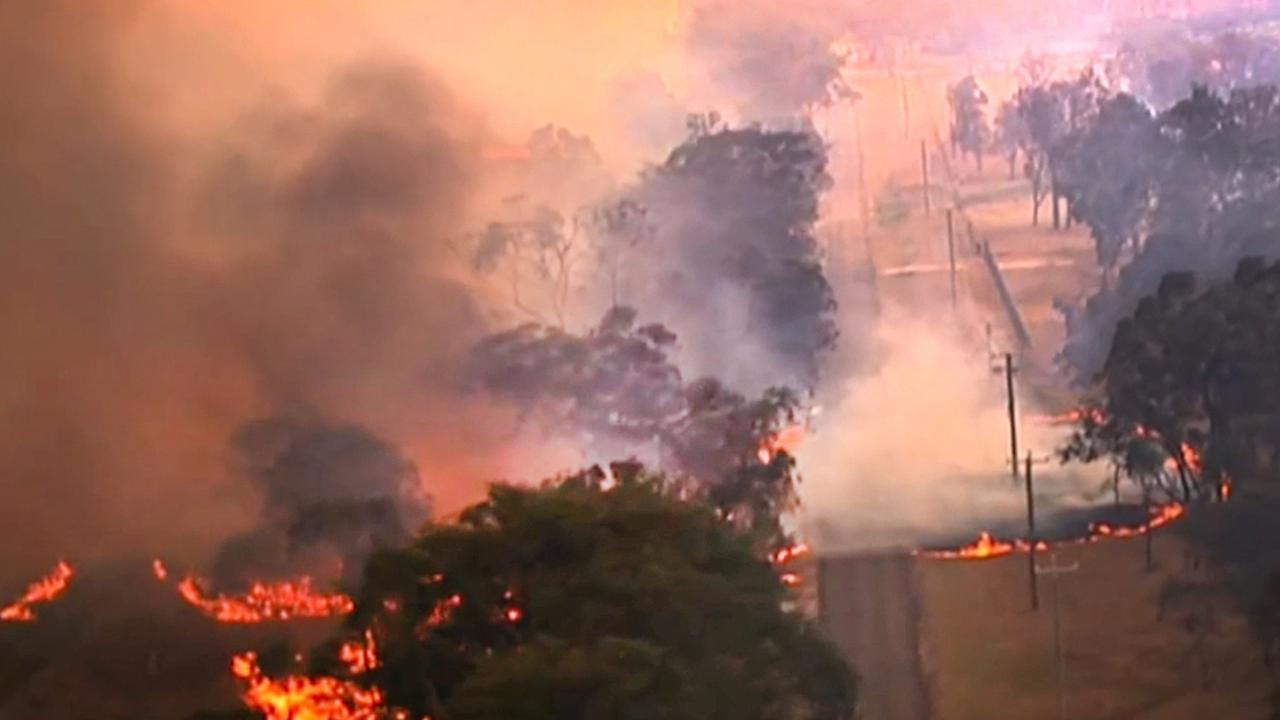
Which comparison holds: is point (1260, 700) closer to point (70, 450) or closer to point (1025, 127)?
point (1025, 127)

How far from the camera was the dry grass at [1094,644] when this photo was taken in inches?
241

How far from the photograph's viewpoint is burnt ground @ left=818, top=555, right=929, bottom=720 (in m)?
6.14

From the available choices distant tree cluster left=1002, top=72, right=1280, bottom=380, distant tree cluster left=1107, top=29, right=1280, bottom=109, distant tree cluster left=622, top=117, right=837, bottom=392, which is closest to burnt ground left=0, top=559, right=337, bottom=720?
distant tree cluster left=622, top=117, right=837, bottom=392

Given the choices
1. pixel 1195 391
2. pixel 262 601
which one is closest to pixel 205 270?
pixel 262 601

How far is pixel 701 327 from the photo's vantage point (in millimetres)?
6340

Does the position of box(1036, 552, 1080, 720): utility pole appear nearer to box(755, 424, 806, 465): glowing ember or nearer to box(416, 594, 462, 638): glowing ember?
box(755, 424, 806, 465): glowing ember

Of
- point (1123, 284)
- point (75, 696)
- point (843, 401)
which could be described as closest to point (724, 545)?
point (843, 401)

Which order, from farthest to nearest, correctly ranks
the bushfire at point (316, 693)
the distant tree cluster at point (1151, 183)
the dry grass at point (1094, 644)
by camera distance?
1. the distant tree cluster at point (1151, 183)
2. the dry grass at point (1094, 644)
3. the bushfire at point (316, 693)

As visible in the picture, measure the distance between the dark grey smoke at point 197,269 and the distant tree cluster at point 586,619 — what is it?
24.5 inches

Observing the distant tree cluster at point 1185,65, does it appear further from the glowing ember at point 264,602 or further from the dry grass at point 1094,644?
the glowing ember at point 264,602

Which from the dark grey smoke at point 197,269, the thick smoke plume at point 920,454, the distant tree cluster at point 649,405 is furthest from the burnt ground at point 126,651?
the thick smoke plume at point 920,454

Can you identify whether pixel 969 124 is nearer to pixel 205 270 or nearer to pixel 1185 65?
pixel 1185 65

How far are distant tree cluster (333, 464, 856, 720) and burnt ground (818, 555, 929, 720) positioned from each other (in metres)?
0.21

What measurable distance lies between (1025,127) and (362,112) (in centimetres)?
233
